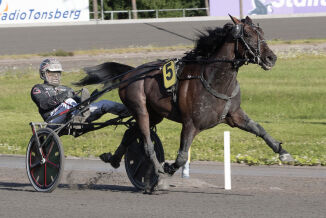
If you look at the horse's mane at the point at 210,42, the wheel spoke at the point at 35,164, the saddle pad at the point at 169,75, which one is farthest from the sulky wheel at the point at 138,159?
the horse's mane at the point at 210,42

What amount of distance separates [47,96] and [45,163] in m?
0.86

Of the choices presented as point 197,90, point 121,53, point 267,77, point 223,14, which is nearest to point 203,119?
point 197,90

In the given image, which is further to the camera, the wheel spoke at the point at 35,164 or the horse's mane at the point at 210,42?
the wheel spoke at the point at 35,164

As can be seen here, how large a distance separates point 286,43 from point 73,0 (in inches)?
570

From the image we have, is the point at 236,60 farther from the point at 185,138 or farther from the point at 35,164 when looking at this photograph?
the point at 35,164

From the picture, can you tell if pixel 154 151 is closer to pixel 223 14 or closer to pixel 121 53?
pixel 121 53

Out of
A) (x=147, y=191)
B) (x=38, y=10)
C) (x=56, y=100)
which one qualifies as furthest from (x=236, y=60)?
(x=38, y=10)

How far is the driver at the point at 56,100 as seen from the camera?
9.01m

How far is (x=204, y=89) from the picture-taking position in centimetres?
802

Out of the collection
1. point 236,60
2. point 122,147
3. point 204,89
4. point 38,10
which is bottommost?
point 122,147

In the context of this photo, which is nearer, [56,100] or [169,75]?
[169,75]

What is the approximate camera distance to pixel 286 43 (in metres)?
32.6

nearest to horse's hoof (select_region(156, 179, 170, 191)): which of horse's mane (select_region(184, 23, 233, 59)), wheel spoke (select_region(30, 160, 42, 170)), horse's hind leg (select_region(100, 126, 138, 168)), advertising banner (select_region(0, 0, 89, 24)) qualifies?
horse's hind leg (select_region(100, 126, 138, 168))

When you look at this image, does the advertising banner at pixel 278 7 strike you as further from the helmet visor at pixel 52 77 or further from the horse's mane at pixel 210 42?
the horse's mane at pixel 210 42
